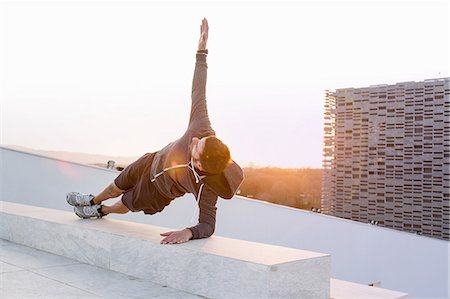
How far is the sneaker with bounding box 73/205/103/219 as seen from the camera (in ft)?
11.0

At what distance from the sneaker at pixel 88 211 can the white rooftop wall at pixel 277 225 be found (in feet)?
15.7

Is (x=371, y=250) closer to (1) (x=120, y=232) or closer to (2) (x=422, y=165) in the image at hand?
(1) (x=120, y=232)

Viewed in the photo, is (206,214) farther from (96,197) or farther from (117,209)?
(96,197)

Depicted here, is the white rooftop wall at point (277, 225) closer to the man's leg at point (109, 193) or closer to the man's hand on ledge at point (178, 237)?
the man's leg at point (109, 193)

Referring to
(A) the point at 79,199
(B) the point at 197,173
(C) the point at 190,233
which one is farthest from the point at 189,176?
(A) the point at 79,199

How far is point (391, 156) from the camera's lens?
67.1 m

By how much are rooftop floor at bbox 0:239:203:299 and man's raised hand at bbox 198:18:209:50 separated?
1.52 meters

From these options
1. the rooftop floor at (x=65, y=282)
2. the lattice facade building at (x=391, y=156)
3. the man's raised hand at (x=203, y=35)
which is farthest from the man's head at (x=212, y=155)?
the lattice facade building at (x=391, y=156)

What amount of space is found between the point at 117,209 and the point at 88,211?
238mm

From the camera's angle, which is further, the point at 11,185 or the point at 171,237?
the point at 11,185

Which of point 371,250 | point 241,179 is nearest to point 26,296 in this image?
point 241,179

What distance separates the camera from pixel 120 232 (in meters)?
2.65

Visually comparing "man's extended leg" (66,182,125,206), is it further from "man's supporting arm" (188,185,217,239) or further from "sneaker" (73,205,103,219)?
"man's supporting arm" (188,185,217,239)

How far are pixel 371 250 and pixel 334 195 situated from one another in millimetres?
62692
